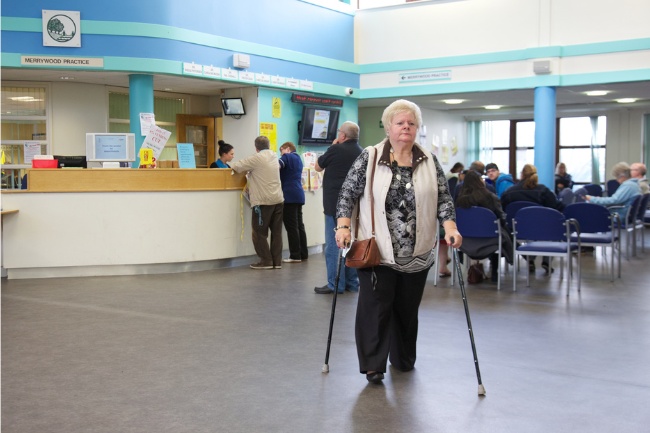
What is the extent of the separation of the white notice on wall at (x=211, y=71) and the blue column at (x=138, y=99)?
30.3 inches

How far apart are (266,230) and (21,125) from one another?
4438 mm

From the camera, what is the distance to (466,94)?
1184 cm

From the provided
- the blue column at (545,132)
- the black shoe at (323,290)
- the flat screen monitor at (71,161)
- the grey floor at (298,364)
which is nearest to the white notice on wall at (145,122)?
the flat screen monitor at (71,161)

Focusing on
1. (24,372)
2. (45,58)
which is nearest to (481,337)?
(24,372)

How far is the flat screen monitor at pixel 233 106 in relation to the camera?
986 cm

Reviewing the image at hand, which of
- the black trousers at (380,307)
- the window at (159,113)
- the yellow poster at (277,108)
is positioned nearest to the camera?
the black trousers at (380,307)

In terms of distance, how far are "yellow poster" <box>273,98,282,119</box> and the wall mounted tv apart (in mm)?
446

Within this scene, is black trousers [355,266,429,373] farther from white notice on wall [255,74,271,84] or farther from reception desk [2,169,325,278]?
white notice on wall [255,74,271,84]

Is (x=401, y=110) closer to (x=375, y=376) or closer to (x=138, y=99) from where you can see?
(x=375, y=376)

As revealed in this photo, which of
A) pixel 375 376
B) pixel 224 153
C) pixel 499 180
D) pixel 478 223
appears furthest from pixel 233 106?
pixel 375 376

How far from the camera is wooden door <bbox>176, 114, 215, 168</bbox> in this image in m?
10.9

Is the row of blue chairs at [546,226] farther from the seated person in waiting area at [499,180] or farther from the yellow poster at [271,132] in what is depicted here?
the yellow poster at [271,132]

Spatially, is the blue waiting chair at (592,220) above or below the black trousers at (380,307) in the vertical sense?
above

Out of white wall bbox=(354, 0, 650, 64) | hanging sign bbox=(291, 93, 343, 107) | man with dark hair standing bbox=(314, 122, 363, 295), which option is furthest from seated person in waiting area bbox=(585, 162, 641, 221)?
hanging sign bbox=(291, 93, 343, 107)
